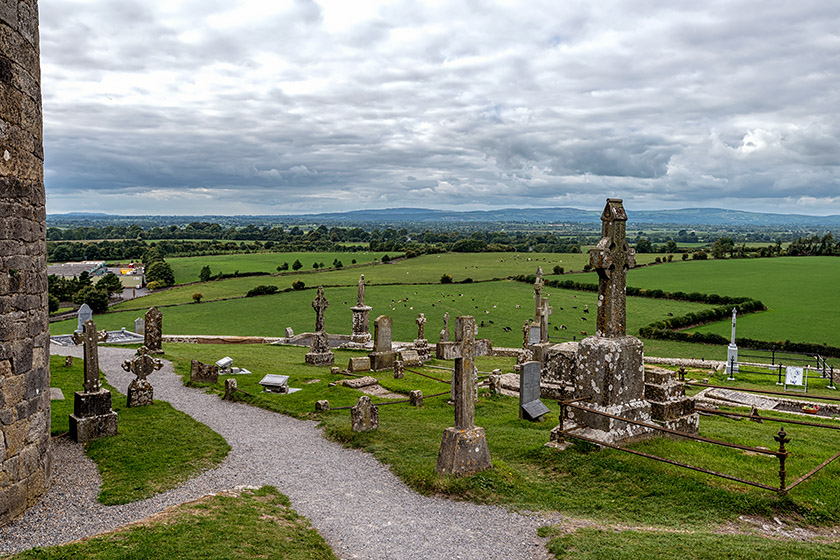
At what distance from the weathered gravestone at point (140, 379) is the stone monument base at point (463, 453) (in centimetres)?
1033

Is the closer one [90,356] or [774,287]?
[90,356]

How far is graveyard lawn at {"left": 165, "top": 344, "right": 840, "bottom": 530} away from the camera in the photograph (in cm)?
822

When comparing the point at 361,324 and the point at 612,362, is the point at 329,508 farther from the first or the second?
the point at 361,324

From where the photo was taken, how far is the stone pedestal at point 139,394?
A: 16.1 metres

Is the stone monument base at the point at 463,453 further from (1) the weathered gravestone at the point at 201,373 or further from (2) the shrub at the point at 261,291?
(2) the shrub at the point at 261,291

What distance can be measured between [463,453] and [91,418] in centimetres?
886

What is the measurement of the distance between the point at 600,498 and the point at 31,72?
11.7 metres

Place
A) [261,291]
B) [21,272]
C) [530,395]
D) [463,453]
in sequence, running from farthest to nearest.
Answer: [261,291], [530,395], [463,453], [21,272]

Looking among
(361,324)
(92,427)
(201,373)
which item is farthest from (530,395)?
(361,324)

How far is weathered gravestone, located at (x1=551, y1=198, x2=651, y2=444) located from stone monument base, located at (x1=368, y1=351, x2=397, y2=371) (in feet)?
42.8

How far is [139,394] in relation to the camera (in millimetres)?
16234

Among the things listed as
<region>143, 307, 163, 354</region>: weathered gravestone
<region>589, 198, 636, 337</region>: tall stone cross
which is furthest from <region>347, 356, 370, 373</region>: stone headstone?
<region>589, 198, 636, 337</region>: tall stone cross

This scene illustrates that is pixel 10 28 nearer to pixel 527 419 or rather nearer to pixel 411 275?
pixel 527 419

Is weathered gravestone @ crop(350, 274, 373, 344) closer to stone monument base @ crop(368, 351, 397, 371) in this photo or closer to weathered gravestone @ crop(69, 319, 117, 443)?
stone monument base @ crop(368, 351, 397, 371)
